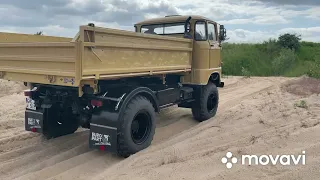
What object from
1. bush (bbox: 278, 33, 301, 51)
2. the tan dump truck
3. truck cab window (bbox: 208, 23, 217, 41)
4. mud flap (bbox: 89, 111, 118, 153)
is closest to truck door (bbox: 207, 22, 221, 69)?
truck cab window (bbox: 208, 23, 217, 41)

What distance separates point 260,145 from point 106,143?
7.54 feet

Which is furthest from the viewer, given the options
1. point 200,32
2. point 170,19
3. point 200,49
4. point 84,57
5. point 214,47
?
point 214,47

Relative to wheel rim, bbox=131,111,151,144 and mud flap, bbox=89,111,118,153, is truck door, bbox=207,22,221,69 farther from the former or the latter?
mud flap, bbox=89,111,118,153

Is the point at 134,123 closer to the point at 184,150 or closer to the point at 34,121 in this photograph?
the point at 184,150

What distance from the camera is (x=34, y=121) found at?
5.38 metres

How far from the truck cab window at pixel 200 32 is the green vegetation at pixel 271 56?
1857 cm

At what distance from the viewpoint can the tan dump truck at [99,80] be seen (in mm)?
4293

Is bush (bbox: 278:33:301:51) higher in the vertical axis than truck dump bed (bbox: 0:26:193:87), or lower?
higher

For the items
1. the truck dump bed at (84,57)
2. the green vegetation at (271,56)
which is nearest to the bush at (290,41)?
the green vegetation at (271,56)

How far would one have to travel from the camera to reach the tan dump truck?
429cm

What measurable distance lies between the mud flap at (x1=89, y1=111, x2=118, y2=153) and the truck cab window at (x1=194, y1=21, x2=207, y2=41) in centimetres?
329

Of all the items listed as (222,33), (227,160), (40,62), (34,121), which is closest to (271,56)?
(222,33)

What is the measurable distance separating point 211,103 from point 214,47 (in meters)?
1.36

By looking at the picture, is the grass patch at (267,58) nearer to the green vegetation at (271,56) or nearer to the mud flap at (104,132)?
the green vegetation at (271,56)
